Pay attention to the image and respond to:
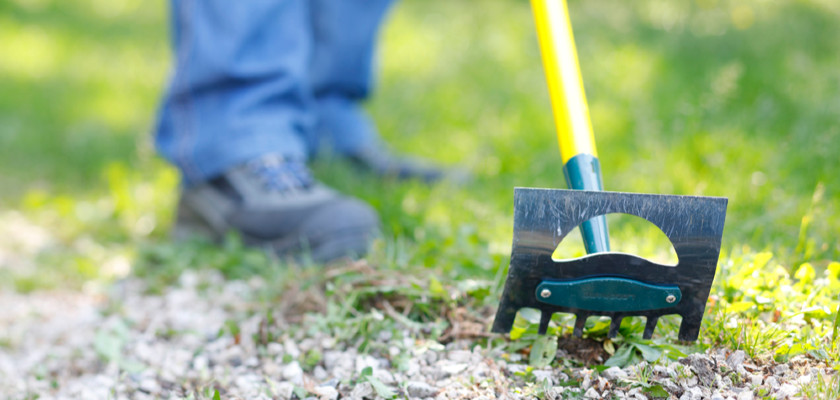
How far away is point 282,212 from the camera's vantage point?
2.04 metres

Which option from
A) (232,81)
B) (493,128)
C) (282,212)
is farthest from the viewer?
(493,128)

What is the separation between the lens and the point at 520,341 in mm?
1364

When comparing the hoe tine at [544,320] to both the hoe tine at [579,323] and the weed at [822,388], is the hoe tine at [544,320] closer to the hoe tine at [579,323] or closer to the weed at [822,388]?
the hoe tine at [579,323]

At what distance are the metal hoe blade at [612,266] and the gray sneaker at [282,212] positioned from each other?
801mm

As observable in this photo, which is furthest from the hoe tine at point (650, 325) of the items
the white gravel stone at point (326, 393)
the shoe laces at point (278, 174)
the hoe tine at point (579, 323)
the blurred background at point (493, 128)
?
the shoe laces at point (278, 174)

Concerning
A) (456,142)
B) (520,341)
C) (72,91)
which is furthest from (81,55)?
(520,341)

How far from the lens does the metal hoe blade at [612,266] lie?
1174 millimetres

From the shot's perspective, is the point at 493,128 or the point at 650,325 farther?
the point at 493,128

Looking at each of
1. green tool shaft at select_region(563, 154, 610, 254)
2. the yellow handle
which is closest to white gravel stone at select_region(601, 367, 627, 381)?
green tool shaft at select_region(563, 154, 610, 254)

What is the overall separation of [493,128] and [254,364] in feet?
5.78

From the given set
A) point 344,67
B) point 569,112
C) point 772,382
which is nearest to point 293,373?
point 569,112

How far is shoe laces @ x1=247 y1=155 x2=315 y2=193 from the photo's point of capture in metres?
2.10

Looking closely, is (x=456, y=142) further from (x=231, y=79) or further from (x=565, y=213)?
(x=565, y=213)

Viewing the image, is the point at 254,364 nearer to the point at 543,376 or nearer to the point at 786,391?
the point at 543,376
